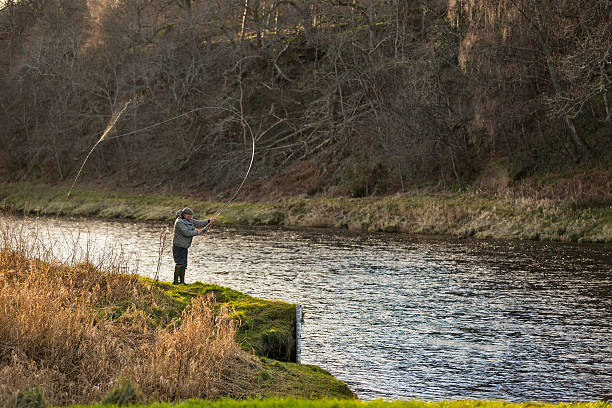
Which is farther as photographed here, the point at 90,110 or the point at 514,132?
the point at 90,110

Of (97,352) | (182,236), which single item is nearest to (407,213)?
(182,236)

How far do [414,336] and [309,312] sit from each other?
10.7 ft

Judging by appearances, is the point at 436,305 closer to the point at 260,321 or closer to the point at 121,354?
the point at 260,321

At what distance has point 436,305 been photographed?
18.6m

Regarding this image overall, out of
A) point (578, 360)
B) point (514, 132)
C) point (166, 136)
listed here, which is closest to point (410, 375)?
point (578, 360)

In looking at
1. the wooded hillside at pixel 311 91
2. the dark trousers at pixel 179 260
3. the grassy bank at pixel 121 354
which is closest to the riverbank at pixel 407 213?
the wooded hillside at pixel 311 91

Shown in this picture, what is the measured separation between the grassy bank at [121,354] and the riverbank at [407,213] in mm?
19962

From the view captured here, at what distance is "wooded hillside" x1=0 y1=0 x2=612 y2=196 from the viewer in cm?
3819

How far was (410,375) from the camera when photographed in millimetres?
12234

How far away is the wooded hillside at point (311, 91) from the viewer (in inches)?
1503

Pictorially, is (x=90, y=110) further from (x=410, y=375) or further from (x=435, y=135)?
(x=410, y=375)

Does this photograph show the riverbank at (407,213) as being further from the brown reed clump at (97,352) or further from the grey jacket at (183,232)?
the brown reed clump at (97,352)

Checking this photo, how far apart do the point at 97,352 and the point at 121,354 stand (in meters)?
0.33

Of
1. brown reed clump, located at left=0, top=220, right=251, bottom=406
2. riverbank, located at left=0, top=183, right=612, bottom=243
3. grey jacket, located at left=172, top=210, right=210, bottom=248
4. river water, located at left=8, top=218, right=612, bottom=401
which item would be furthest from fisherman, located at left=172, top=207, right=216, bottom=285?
riverbank, located at left=0, top=183, right=612, bottom=243
